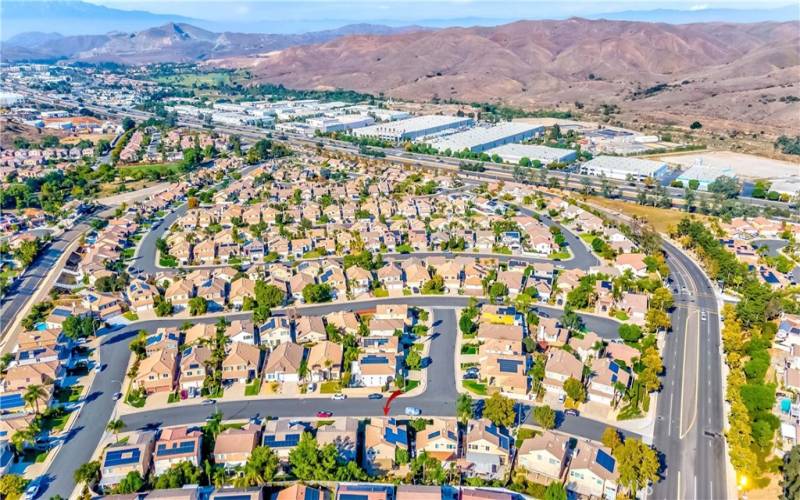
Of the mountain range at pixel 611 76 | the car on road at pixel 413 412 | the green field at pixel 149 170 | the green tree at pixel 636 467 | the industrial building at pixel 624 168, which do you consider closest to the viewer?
the green tree at pixel 636 467

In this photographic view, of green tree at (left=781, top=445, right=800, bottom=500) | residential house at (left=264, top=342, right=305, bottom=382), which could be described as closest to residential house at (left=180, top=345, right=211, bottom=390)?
residential house at (left=264, top=342, right=305, bottom=382)

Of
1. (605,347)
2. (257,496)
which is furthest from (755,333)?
(257,496)

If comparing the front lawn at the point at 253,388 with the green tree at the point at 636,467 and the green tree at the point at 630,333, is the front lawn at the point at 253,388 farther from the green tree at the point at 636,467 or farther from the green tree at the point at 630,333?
the green tree at the point at 630,333

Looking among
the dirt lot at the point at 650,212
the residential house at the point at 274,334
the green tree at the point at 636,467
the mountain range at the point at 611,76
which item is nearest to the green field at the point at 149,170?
the residential house at the point at 274,334

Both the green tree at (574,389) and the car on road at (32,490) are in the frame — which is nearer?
the car on road at (32,490)

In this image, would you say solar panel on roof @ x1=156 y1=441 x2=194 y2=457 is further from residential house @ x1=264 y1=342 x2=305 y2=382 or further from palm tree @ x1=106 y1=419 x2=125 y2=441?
residential house @ x1=264 y1=342 x2=305 y2=382

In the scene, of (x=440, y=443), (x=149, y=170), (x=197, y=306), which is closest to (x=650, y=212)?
(x=440, y=443)
